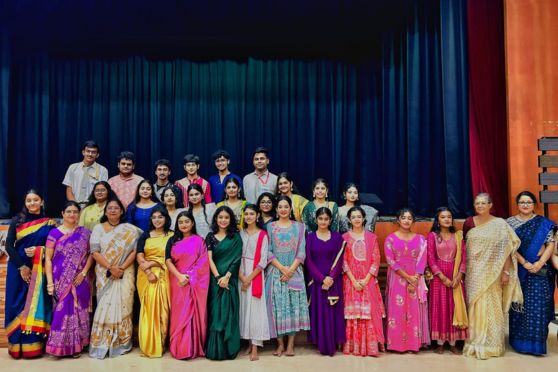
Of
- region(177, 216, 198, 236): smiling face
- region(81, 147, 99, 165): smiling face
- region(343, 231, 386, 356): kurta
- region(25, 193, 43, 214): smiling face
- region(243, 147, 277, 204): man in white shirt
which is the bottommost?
region(343, 231, 386, 356): kurta

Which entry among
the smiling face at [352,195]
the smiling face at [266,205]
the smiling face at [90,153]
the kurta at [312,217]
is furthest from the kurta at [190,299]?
the smiling face at [90,153]

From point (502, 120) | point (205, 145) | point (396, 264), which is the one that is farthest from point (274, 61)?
point (396, 264)

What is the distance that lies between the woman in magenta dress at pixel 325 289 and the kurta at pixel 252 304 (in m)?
0.35

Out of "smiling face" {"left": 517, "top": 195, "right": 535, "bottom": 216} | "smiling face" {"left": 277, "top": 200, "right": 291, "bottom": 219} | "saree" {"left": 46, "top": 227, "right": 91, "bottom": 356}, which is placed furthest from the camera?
"smiling face" {"left": 517, "top": 195, "right": 535, "bottom": 216}

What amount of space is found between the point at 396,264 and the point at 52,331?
2597 mm

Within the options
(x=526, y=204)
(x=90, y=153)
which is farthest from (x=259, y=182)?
(x=526, y=204)

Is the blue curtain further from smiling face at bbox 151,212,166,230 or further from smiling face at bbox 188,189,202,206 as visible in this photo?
smiling face at bbox 151,212,166,230

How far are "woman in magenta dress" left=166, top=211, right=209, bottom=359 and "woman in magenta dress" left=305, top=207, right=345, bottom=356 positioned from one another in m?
0.81

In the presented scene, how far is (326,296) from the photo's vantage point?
13.1ft

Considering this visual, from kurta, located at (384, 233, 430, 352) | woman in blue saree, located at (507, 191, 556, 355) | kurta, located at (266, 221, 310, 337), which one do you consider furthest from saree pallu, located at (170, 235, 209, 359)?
woman in blue saree, located at (507, 191, 556, 355)

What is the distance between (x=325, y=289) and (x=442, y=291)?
916mm

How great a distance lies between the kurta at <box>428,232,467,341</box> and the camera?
159 inches

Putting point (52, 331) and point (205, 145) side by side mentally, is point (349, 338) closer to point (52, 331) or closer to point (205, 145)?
point (52, 331)

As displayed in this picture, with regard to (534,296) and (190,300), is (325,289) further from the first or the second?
(534,296)
